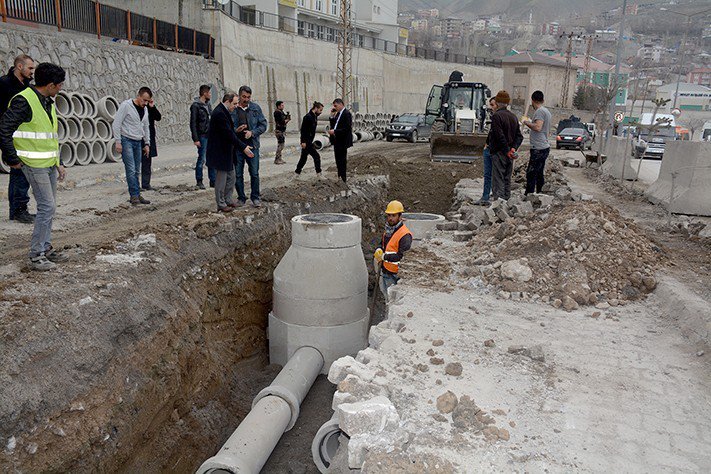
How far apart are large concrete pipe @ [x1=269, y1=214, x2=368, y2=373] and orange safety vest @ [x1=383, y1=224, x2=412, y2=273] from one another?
84cm

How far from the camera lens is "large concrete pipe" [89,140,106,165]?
11.9 metres

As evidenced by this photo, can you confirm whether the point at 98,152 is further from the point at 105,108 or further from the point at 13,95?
the point at 13,95

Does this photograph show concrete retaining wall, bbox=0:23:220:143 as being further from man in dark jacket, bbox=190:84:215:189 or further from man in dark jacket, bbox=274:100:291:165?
man in dark jacket, bbox=190:84:215:189

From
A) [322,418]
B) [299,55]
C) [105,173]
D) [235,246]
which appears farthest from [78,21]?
[299,55]

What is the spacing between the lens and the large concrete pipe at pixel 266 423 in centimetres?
478

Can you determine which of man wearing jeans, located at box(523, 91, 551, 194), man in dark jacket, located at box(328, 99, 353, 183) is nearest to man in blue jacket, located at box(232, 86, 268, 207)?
man in dark jacket, located at box(328, 99, 353, 183)

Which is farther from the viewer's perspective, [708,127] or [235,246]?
[708,127]

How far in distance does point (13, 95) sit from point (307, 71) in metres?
27.6

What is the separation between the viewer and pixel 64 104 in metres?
11.3

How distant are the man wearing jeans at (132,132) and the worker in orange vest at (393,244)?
382cm

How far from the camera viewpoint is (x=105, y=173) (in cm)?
1059

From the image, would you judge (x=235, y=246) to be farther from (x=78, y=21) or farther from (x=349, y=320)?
(x=78, y=21)

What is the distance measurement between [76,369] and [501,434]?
314cm

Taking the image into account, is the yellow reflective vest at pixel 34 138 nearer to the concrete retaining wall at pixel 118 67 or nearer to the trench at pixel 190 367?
the trench at pixel 190 367
